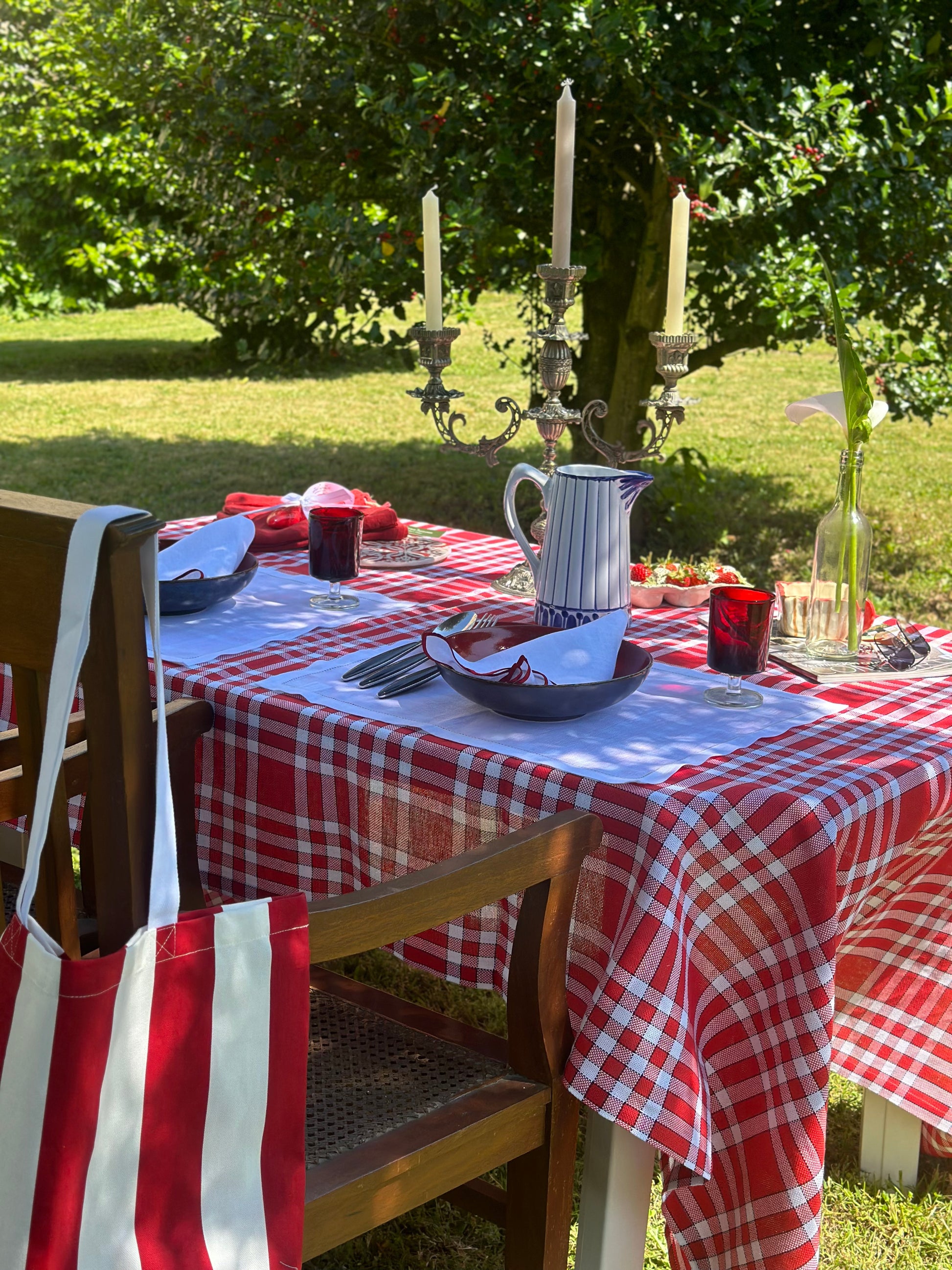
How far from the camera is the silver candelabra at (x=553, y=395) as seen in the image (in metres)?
2.17

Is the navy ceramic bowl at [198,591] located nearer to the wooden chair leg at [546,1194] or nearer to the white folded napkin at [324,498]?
the white folded napkin at [324,498]

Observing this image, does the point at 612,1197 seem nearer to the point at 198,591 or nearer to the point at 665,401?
the point at 198,591

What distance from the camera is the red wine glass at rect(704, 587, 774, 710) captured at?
1705 millimetres

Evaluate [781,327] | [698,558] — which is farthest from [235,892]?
[698,558]

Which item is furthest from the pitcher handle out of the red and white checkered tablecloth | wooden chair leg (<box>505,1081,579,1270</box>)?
wooden chair leg (<box>505,1081,579,1270</box>)

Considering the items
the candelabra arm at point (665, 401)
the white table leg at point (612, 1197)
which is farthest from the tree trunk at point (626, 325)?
the white table leg at point (612, 1197)

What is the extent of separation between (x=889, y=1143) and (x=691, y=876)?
1.10 meters

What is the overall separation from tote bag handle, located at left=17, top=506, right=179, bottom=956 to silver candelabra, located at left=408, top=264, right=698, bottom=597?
3.58ft

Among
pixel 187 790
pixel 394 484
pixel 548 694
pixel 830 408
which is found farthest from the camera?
pixel 394 484

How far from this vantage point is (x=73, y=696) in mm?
1074

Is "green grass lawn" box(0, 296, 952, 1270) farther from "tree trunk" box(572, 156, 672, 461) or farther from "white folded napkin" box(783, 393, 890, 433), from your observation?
"white folded napkin" box(783, 393, 890, 433)

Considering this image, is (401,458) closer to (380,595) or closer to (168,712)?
(380,595)

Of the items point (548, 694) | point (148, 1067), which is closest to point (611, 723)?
point (548, 694)

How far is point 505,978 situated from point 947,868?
67cm
